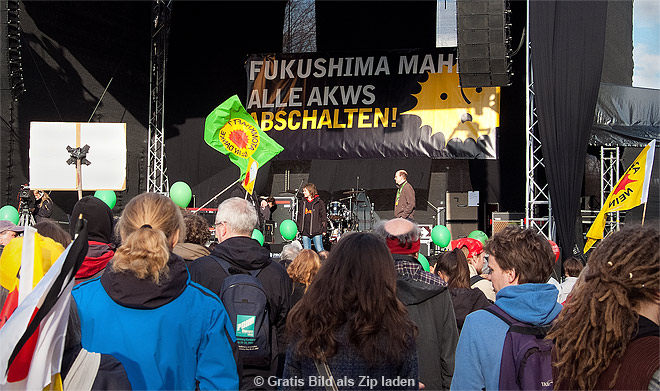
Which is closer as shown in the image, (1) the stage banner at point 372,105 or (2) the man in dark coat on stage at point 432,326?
(2) the man in dark coat on stage at point 432,326

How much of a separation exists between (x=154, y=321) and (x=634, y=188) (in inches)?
222

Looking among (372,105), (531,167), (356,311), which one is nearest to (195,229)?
Result: (356,311)

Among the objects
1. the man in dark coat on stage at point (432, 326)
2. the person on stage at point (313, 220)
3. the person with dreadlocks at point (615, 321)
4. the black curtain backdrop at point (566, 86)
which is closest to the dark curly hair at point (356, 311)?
the person with dreadlocks at point (615, 321)

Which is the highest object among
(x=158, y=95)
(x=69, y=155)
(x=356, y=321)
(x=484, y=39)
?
(x=484, y=39)

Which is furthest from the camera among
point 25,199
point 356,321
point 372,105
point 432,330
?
point 372,105

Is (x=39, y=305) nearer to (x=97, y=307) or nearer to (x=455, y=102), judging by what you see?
(x=97, y=307)

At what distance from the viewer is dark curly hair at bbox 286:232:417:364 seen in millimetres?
1933

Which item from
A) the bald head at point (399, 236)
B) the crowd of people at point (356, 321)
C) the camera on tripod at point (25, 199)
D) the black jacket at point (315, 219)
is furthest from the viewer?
the camera on tripod at point (25, 199)

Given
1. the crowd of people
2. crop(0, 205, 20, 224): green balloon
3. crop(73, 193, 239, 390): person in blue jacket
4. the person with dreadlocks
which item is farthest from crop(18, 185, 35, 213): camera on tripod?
the person with dreadlocks

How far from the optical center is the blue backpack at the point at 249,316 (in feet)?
8.68

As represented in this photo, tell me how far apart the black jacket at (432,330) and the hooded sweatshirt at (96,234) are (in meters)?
1.25

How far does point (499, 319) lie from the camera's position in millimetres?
2244

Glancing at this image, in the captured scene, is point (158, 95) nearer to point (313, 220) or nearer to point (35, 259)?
Result: point (313, 220)

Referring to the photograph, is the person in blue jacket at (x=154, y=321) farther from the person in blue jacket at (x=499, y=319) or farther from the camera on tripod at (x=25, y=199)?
the camera on tripod at (x=25, y=199)
